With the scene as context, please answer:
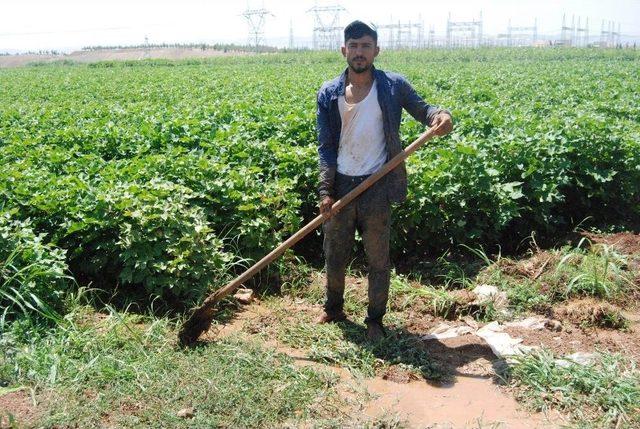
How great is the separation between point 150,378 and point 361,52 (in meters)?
2.47

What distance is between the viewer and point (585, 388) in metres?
3.61

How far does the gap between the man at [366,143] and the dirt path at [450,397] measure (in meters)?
0.53

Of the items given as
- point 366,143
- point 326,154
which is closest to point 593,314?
point 366,143

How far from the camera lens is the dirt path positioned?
11.6ft

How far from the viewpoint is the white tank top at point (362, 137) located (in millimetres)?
4234

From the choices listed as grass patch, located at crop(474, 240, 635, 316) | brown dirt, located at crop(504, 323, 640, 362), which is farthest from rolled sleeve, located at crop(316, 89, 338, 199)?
grass patch, located at crop(474, 240, 635, 316)

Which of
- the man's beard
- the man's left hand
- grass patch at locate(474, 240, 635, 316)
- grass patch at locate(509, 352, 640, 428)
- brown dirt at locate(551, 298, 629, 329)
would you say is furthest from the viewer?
grass patch at locate(474, 240, 635, 316)

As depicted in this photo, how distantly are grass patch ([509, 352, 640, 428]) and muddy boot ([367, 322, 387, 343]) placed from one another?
94cm

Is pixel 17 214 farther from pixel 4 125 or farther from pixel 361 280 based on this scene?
pixel 4 125

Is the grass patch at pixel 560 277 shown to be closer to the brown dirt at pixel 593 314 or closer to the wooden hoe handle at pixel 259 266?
the brown dirt at pixel 593 314

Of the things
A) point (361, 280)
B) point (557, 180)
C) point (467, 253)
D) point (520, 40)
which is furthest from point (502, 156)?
point (520, 40)

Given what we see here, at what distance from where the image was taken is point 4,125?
10695 millimetres

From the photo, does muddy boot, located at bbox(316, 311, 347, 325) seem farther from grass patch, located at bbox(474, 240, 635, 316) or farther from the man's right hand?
grass patch, located at bbox(474, 240, 635, 316)

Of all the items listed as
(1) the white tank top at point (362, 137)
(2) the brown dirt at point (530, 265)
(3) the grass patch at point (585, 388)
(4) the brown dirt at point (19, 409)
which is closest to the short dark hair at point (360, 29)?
(1) the white tank top at point (362, 137)
